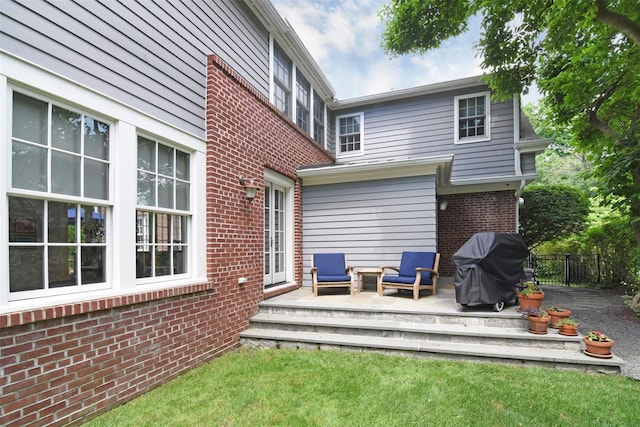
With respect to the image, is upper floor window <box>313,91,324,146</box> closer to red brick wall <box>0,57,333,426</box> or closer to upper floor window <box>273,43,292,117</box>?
upper floor window <box>273,43,292,117</box>

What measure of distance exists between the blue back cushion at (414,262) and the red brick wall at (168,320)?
7.85 feet

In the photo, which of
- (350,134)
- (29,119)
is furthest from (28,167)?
(350,134)

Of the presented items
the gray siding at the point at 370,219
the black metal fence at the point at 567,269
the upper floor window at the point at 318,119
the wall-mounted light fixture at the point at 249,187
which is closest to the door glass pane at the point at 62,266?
the wall-mounted light fixture at the point at 249,187

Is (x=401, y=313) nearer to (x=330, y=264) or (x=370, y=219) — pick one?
(x=330, y=264)

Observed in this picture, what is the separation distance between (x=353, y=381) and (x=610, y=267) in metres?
9.33

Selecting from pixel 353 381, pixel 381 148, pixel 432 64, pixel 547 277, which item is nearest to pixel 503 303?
pixel 353 381

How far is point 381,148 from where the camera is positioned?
31.6ft

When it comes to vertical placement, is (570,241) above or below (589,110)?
below

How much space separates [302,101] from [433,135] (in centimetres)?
399

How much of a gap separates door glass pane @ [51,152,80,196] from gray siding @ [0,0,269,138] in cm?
70

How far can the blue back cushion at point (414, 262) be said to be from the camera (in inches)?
228

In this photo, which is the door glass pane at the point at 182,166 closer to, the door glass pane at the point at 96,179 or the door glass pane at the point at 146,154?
the door glass pane at the point at 146,154

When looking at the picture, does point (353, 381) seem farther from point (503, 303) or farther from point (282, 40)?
point (282, 40)

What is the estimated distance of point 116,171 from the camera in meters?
3.07
